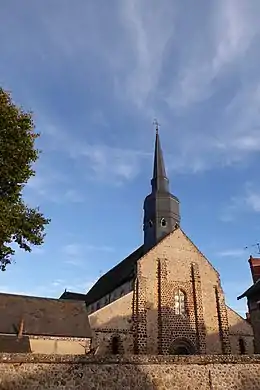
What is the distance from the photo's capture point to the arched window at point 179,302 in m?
25.4

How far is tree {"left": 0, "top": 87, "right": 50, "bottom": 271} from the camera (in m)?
13.0

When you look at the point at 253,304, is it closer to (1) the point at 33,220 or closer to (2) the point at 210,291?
(2) the point at 210,291

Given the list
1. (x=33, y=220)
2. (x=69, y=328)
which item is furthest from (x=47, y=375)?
(x=69, y=328)

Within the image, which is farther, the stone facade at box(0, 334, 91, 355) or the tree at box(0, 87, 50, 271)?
the stone facade at box(0, 334, 91, 355)

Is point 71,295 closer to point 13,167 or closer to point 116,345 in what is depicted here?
point 116,345

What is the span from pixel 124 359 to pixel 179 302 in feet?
48.7

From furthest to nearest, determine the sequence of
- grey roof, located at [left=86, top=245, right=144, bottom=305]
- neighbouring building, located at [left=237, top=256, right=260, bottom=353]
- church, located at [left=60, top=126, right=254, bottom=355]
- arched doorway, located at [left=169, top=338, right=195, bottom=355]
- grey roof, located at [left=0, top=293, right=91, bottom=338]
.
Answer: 1. grey roof, located at [left=86, top=245, right=144, bottom=305]
2. neighbouring building, located at [left=237, top=256, right=260, bottom=353]
3. arched doorway, located at [left=169, top=338, right=195, bottom=355]
4. church, located at [left=60, top=126, right=254, bottom=355]
5. grey roof, located at [left=0, top=293, right=91, bottom=338]

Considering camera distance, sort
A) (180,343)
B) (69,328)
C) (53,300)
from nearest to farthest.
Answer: (69,328) < (53,300) < (180,343)

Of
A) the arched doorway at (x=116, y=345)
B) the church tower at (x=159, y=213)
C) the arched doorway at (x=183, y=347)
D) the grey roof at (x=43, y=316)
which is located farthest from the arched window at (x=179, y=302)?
the grey roof at (x=43, y=316)

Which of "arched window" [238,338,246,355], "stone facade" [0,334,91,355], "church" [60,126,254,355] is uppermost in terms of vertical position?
"church" [60,126,254,355]

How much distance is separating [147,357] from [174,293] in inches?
566

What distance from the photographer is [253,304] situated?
2659 cm

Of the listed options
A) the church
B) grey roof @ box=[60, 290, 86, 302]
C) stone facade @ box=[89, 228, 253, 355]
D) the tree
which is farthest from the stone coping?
grey roof @ box=[60, 290, 86, 302]

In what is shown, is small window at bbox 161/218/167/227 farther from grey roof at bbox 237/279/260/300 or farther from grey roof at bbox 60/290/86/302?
grey roof at bbox 60/290/86/302
